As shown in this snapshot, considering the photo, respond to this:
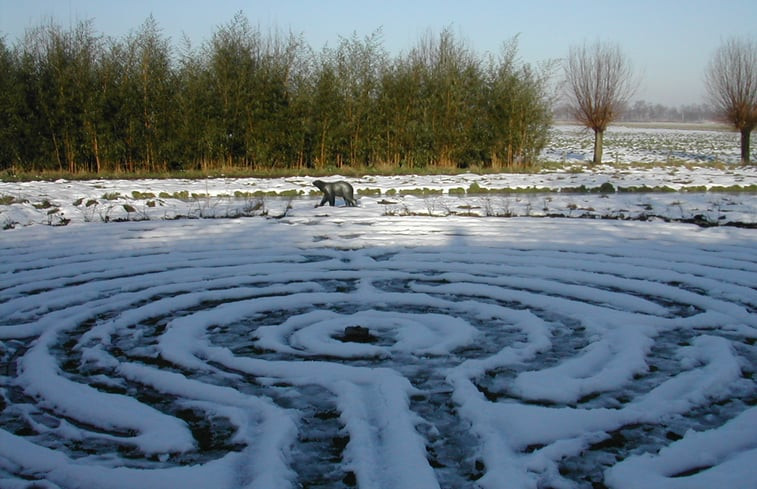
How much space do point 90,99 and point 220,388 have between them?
1437 centimetres

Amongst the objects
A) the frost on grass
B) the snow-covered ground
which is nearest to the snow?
the frost on grass

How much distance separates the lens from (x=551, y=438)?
8.32 feet

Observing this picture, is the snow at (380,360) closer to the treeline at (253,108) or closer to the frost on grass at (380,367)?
the frost on grass at (380,367)

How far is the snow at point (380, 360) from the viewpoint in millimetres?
2338

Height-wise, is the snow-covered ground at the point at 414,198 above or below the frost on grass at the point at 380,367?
above

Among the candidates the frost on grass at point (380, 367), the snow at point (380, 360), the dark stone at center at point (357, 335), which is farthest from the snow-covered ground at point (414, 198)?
the dark stone at center at point (357, 335)

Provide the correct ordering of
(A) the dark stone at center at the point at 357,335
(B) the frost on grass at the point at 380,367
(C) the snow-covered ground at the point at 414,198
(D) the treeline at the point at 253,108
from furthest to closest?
(D) the treeline at the point at 253,108 < (C) the snow-covered ground at the point at 414,198 < (A) the dark stone at center at the point at 357,335 < (B) the frost on grass at the point at 380,367

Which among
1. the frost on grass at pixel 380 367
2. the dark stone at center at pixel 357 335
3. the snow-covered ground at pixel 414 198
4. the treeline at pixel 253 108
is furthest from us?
the treeline at pixel 253 108

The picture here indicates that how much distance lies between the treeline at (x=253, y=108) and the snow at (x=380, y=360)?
9.72 meters

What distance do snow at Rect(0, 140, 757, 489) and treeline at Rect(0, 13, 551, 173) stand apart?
9.72 metres

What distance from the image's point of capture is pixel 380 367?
3.37 meters

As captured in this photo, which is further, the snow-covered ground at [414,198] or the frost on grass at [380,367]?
the snow-covered ground at [414,198]

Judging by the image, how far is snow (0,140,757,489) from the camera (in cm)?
234

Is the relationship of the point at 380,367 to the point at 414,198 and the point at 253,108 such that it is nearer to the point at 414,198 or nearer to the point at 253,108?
the point at 414,198
